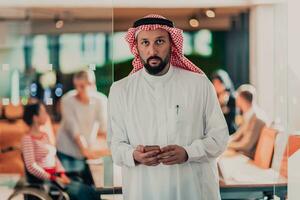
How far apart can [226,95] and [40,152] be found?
3.90 ft

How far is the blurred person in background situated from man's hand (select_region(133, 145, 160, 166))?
0.47 metres

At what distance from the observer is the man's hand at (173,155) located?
11.2ft

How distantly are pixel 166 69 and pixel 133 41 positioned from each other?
25 centimetres

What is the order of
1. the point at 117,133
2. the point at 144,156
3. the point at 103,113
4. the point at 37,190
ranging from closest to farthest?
the point at 144,156 < the point at 117,133 < the point at 103,113 < the point at 37,190

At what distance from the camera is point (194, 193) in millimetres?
3492

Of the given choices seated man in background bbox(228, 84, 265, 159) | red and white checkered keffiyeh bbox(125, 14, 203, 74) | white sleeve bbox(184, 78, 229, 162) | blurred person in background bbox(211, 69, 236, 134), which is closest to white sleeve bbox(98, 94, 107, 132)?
red and white checkered keffiyeh bbox(125, 14, 203, 74)

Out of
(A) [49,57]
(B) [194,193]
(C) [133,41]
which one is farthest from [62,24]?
(B) [194,193]

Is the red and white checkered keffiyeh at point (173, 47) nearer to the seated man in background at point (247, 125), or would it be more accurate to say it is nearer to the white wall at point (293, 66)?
the seated man in background at point (247, 125)

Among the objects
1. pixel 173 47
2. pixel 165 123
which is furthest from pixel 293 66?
pixel 165 123

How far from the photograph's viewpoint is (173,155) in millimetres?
3430

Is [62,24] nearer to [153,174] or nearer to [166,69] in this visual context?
[166,69]

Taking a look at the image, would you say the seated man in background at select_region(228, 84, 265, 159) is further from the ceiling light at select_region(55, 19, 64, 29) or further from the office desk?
the ceiling light at select_region(55, 19, 64, 29)

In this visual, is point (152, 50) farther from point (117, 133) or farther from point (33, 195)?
point (33, 195)

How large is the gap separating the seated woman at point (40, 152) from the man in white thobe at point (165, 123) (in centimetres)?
41
